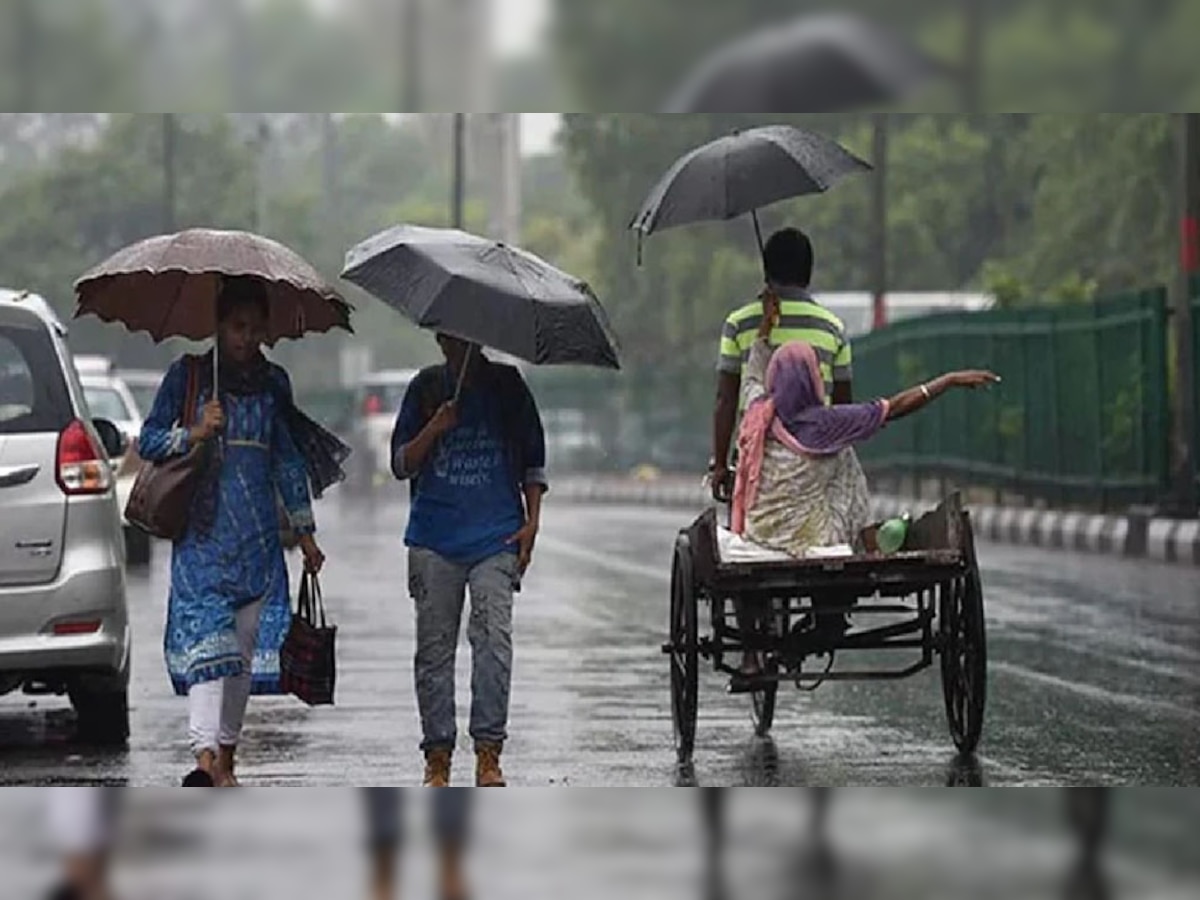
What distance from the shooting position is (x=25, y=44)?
18.7 feet

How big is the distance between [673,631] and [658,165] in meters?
23.8

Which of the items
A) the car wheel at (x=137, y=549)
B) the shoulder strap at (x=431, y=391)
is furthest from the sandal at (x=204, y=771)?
the car wheel at (x=137, y=549)

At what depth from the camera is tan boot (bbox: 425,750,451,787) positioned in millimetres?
9633

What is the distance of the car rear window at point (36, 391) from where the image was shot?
36.6 feet

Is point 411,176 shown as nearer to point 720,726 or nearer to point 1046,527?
point 1046,527

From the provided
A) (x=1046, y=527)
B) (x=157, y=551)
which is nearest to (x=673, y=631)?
(x=157, y=551)

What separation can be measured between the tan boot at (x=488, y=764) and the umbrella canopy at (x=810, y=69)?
3514 millimetres

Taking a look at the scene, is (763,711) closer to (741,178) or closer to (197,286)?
(741,178)

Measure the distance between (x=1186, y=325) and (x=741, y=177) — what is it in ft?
53.1

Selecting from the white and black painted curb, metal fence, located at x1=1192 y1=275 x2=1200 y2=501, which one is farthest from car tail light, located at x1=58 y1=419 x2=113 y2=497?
metal fence, located at x1=1192 y1=275 x2=1200 y2=501

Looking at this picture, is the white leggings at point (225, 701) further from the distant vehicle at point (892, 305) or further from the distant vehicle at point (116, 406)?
the distant vehicle at point (892, 305)

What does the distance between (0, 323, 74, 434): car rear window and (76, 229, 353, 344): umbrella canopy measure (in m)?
1.04

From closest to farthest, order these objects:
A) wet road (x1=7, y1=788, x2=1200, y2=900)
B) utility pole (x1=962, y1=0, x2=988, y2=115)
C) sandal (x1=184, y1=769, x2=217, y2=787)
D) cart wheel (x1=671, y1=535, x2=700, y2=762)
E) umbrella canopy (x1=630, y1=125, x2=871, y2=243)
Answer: utility pole (x1=962, y1=0, x2=988, y2=115)
wet road (x1=7, y1=788, x2=1200, y2=900)
sandal (x1=184, y1=769, x2=217, y2=787)
cart wheel (x1=671, y1=535, x2=700, y2=762)
umbrella canopy (x1=630, y1=125, x2=871, y2=243)

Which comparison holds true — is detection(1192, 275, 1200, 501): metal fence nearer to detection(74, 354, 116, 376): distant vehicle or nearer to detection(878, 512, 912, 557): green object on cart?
detection(74, 354, 116, 376): distant vehicle
